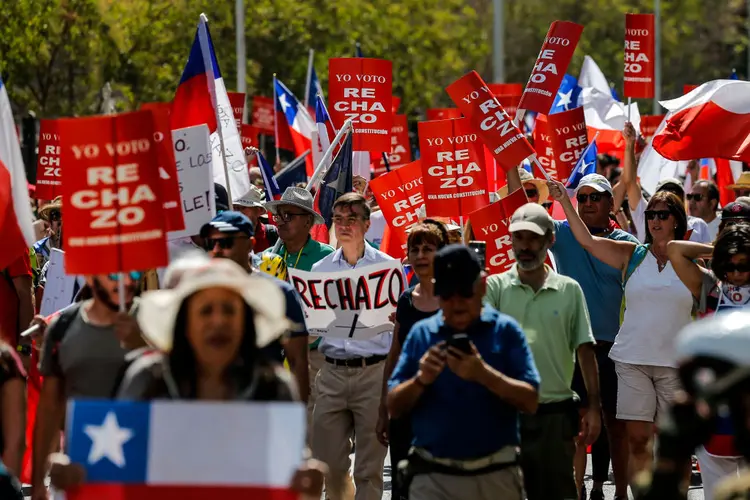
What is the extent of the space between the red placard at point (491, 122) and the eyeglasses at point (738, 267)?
2917 millimetres

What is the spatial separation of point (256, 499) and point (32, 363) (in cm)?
515

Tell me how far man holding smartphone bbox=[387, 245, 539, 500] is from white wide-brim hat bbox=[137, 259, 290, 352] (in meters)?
0.95

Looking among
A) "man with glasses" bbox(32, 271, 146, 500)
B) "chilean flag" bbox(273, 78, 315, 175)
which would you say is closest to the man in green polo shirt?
"man with glasses" bbox(32, 271, 146, 500)

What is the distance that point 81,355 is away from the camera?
6391 mm

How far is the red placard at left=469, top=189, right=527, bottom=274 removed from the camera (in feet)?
32.6

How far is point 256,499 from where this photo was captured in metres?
4.97

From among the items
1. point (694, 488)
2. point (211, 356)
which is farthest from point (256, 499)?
point (694, 488)

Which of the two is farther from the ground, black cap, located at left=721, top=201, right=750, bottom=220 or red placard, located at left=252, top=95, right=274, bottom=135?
red placard, located at left=252, top=95, right=274, bottom=135

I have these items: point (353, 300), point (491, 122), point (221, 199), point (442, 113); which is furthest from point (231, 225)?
point (442, 113)

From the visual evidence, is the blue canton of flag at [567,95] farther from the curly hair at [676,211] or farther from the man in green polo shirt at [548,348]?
the man in green polo shirt at [548,348]

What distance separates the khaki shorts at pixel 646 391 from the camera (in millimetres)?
9055

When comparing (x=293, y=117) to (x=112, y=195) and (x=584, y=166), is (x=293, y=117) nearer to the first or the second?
(x=584, y=166)

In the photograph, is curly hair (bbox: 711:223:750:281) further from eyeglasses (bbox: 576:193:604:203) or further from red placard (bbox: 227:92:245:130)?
red placard (bbox: 227:92:245:130)

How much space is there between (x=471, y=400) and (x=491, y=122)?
5.13m
